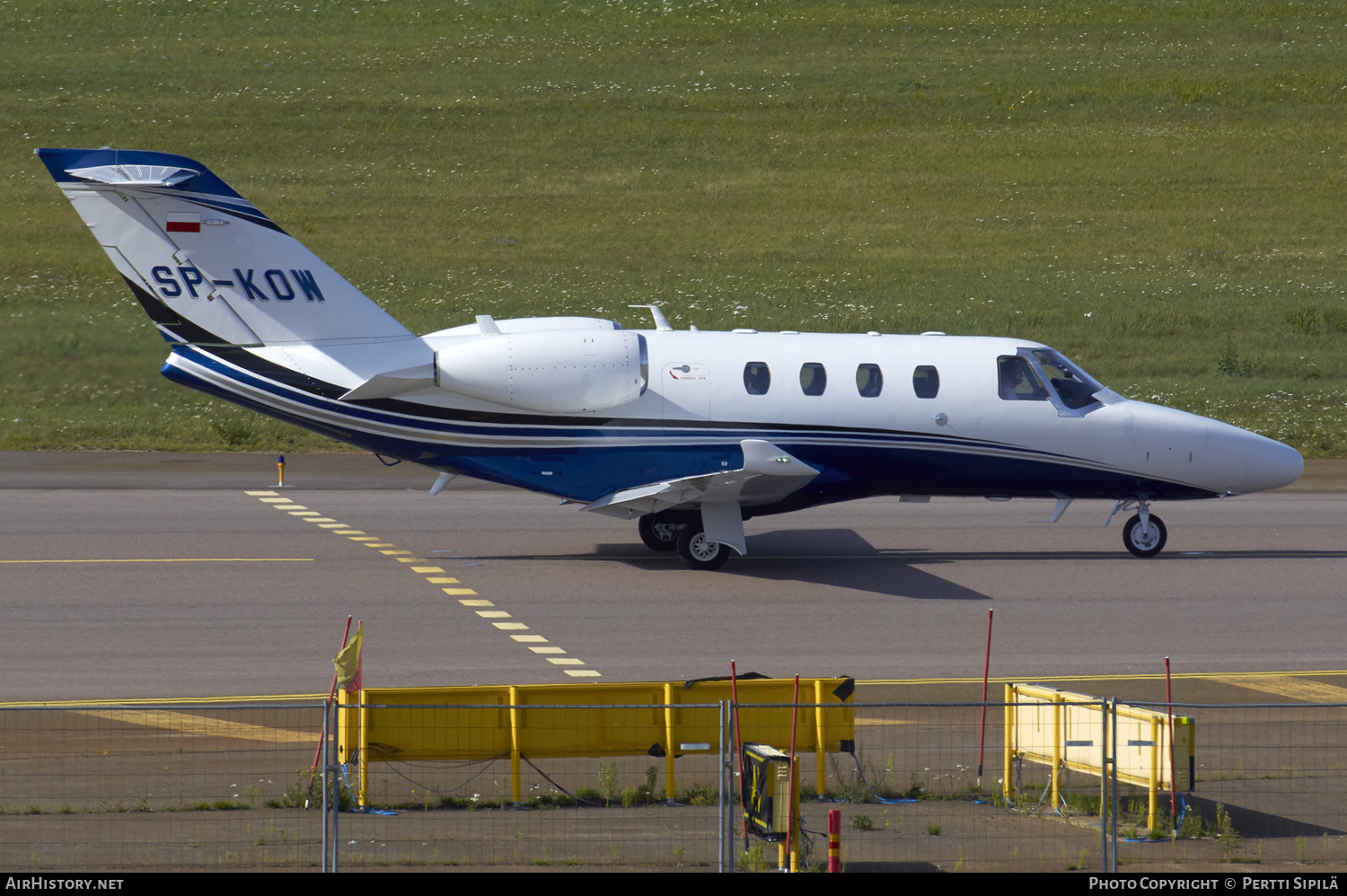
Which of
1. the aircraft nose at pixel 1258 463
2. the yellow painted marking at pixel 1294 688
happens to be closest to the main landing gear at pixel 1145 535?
the aircraft nose at pixel 1258 463

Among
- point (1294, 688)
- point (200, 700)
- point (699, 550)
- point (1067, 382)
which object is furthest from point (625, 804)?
point (1067, 382)

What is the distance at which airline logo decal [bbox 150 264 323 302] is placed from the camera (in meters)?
19.6

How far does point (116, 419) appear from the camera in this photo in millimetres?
33781

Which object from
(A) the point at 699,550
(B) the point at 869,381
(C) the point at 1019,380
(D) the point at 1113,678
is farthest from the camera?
(C) the point at 1019,380

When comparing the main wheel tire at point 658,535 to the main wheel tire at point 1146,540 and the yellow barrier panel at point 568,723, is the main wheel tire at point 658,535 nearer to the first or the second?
the main wheel tire at point 1146,540

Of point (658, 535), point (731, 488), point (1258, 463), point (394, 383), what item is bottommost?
point (658, 535)

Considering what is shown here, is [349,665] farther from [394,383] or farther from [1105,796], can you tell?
[394,383]

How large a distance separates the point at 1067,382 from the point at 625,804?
12.5 metres

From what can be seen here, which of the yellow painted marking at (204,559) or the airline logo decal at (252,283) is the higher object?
the airline logo decal at (252,283)

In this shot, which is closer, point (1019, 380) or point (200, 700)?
point (200, 700)

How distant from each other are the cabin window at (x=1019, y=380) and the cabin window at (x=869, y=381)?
1766 millimetres

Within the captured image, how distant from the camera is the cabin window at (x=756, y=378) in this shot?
68.1ft

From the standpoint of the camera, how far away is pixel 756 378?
20812 millimetres

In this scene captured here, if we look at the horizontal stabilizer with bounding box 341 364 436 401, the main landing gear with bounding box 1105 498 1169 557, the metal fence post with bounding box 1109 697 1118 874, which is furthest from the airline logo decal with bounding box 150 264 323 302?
the metal fence post with bounding box 1109 697 1118 874
